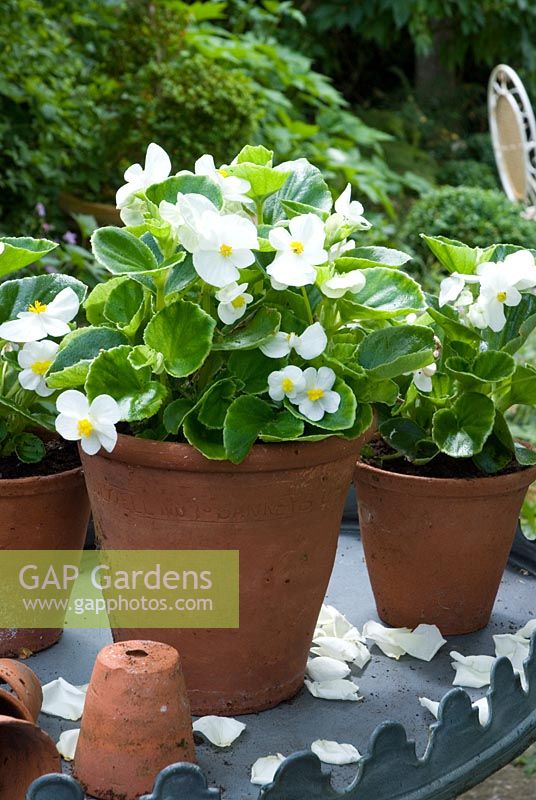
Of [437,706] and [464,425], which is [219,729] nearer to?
[437,706]

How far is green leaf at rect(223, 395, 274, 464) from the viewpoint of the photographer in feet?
2.90

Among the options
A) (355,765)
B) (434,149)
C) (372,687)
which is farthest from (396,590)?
(434,149)

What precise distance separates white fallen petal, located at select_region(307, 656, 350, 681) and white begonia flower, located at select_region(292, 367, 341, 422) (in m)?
0.29

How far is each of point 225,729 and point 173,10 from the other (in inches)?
145

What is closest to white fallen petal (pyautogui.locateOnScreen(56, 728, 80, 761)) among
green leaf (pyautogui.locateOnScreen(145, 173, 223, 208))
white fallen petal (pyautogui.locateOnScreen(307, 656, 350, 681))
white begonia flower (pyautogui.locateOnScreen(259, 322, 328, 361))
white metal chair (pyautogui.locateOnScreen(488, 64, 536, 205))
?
white fallen petal (pyautogui.locateOnScreen(307, 656, 350, 681))

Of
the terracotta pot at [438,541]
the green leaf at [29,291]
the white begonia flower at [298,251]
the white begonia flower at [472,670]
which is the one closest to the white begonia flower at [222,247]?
the white begonia flower at [298,251]

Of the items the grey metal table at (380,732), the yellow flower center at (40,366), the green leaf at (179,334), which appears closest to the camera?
the grey metal table at (380,732)

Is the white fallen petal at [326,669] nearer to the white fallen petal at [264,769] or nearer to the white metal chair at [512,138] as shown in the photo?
the white fallen petal at [264,769]

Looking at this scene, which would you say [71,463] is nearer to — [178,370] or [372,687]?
[178,370]

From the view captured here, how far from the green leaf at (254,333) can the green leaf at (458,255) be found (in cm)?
23

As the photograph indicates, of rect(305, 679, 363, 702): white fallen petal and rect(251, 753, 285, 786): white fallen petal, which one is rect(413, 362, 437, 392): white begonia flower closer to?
rect(305, 679, 363, 702): white fallen petal

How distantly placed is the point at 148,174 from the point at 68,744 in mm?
507

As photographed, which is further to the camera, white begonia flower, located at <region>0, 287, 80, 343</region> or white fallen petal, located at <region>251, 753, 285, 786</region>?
white begonia flower, located at <region>0, 287, 80, 343</region>

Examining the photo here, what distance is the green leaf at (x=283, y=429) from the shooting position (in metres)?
0.90
